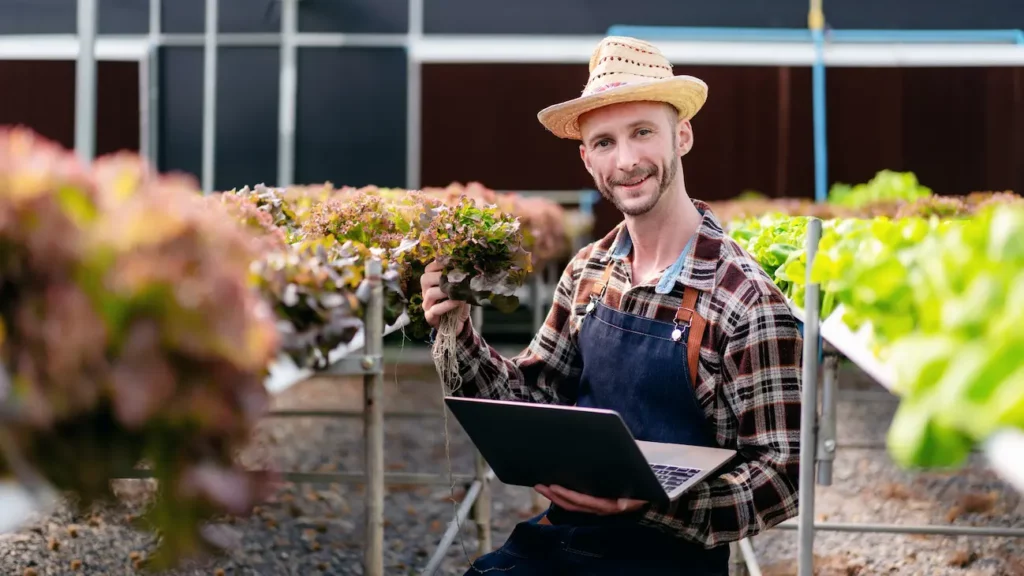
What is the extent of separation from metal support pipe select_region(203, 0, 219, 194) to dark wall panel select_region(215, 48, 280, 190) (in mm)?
55

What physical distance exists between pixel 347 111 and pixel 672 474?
9.14 m

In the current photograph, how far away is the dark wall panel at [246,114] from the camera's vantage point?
10.9 metres

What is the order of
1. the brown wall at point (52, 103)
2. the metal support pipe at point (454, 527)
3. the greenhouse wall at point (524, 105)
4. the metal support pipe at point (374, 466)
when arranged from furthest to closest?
the greenhouse wall at point (524, 105)
the brown wall at point (52, 103)
the metal support pipe at point (454, 527)
the metal support pipe at point (374, 466)

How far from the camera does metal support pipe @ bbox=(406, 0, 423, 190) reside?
36.3 ft

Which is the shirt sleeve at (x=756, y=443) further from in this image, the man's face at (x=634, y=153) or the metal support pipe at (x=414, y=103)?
the metal support pipe at (x=414, y=103)

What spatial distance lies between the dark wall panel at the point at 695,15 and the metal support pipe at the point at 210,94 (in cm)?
208

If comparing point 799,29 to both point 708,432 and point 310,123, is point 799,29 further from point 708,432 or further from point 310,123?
point 708,432

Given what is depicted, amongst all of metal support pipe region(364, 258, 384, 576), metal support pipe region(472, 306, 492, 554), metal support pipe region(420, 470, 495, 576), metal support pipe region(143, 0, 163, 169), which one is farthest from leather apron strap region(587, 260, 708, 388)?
metal support pipe region(143, 0, 163, 169)

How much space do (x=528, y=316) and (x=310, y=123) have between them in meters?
2.92

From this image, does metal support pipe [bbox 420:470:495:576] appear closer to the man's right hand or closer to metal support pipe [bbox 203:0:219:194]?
the man's right hand

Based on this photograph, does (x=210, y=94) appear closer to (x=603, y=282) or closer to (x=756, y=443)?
(x=603, y=282)

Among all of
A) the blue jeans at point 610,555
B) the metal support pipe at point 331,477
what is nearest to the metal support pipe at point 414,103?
the metal support pipe at point 331,477

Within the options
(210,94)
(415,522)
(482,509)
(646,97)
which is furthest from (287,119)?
(646,97)

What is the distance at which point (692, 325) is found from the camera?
2.75m
